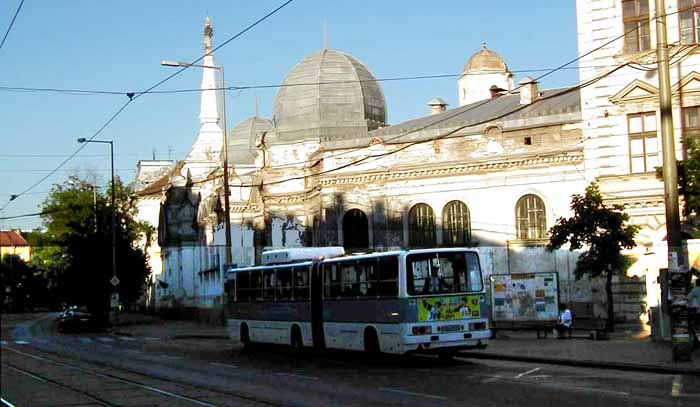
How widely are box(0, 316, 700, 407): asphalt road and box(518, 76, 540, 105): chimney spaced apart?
1111 inches

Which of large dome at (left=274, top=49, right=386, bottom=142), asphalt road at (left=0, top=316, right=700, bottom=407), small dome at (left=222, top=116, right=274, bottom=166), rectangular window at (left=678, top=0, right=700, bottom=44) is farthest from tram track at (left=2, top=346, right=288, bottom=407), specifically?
small dome at (left=222, top=116, right=274, bottom=166)

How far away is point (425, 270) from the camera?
24359mm

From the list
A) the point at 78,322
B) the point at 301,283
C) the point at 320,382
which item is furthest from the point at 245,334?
the point at 78,322

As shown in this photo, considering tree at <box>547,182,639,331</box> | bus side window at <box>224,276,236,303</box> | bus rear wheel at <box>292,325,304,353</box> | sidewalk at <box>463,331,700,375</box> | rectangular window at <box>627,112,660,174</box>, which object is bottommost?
sidewalk at <box>463,331,700,375</box>

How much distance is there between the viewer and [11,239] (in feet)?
562

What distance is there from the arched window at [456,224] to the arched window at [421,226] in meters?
0.76

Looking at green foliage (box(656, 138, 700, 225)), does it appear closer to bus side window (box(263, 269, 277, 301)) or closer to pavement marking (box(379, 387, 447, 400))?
bus side window (box(263, 269, 277, 301))

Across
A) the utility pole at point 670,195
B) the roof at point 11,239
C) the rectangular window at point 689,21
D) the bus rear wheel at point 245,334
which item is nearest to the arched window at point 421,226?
the rectangular window at point 689,21

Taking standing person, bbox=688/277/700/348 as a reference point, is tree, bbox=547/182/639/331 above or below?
above

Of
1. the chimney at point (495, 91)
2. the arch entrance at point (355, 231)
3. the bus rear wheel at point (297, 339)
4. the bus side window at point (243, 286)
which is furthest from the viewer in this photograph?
the chimney at point (495, 91)

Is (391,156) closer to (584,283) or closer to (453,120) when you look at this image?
(453,120)

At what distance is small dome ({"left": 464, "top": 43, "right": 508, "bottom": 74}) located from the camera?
7194 cm

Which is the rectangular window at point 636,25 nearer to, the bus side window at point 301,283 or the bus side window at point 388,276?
the bus side window at point 301,283

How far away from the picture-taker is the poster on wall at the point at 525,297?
32.1 meters
